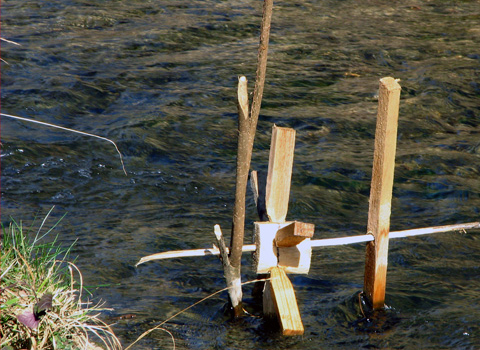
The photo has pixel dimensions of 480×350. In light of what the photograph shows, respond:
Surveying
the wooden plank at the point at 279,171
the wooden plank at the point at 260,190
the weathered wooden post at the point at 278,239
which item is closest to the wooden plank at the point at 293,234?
the weathered wooden post at the point at 278,239

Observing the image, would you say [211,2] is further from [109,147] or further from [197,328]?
[197,328]

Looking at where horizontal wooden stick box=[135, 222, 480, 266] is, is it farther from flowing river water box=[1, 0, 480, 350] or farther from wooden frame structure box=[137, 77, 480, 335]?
flowing river water box=[1, 0, 480, 350]

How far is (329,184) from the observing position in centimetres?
659

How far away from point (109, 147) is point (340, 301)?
3.60 m

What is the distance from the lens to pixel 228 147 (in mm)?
7492

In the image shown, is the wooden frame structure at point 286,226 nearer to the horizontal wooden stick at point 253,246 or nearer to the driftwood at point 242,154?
the horizontal wooden stick at point 253,246

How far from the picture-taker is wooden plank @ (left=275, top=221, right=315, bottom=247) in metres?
3.46

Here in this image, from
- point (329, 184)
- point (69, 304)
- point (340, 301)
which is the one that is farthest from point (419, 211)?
point (69, 304)

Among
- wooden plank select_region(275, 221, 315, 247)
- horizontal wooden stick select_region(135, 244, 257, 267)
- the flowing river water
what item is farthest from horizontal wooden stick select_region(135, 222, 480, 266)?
the flowing river water

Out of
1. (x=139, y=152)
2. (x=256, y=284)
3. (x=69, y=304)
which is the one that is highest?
(x=69, y=304)

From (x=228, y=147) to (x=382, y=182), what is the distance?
3.79m

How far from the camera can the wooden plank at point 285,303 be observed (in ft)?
11.6

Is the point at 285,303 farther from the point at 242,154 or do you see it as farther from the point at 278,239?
the point at 242,154

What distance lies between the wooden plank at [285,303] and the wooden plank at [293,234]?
0.18 m
